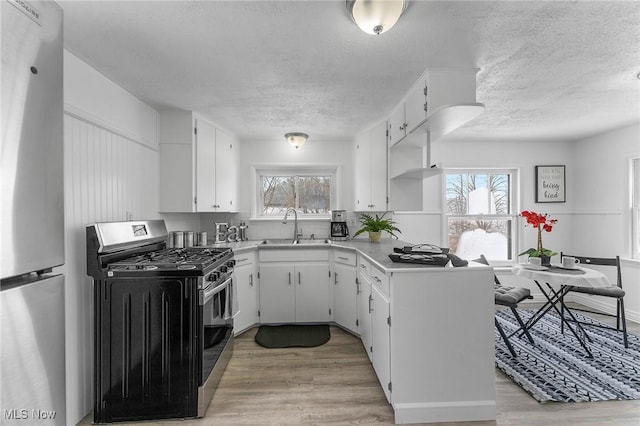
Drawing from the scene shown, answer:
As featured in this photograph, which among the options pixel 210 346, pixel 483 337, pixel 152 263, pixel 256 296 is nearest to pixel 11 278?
pixel 152 263

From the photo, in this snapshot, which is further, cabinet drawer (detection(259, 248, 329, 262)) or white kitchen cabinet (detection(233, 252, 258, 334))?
cabinet drawer (detection(259, 248, 329, 262))

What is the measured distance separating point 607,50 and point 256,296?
3.60 metres

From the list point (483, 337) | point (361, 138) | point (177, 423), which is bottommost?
point (177, 423)

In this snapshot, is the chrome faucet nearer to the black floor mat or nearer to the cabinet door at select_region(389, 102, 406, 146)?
the black floor mat

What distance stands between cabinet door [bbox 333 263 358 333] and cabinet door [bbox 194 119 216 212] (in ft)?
5.25

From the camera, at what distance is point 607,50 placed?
6.31 feet

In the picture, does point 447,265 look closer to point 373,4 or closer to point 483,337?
point 483,337

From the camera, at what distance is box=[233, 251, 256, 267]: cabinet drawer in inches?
124

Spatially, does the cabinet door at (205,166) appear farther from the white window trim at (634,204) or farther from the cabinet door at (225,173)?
the white window trim at (634,204)

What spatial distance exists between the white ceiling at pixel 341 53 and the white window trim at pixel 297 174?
46.5 inches

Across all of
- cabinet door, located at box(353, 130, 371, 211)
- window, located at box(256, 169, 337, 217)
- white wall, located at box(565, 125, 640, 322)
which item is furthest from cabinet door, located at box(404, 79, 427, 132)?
A: white wall, located at box(565, 125, 640, 322)

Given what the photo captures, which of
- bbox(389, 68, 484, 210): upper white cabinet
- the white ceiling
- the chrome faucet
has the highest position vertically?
the white ceiling

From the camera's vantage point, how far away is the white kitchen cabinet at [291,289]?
11.2 feet

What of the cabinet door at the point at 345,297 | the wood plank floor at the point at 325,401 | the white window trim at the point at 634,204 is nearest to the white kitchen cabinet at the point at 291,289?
the cabinet door at the point at 345,297
